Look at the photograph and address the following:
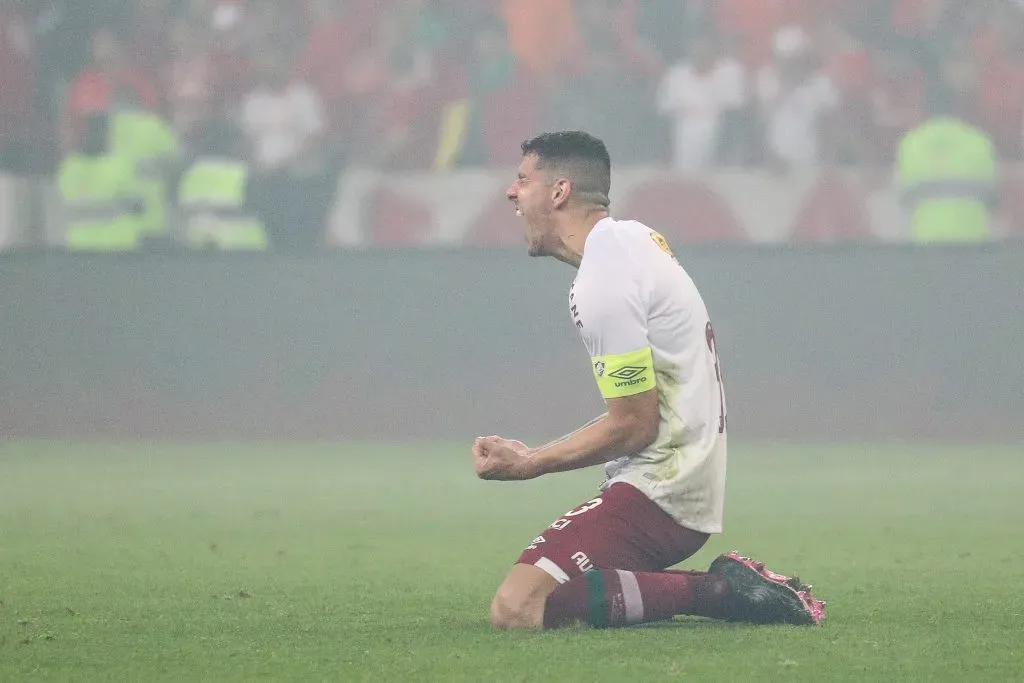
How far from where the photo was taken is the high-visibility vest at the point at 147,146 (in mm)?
14727

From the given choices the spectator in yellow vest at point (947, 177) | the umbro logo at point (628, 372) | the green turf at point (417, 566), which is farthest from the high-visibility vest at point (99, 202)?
the umbro logo at point (628, 372)

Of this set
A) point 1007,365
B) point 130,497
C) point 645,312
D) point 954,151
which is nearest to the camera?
point 645,312

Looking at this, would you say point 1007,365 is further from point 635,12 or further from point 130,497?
point 130,497

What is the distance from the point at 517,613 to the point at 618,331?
0.78 meters

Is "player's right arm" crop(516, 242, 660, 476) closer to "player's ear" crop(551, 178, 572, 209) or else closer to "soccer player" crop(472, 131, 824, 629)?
"soccer player" crop(472, 131, 824, 629)

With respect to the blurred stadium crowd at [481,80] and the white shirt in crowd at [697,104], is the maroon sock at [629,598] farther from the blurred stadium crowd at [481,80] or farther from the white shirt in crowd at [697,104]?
the white shirt in crowd at [697,104]

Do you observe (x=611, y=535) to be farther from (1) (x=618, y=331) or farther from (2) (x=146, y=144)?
(2) (x=146, y=144)

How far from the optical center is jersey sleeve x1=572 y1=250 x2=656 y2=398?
4410mm

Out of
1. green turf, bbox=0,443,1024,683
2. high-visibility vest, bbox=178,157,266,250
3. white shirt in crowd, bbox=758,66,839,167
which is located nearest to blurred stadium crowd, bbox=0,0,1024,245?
white shirt in crowd, bbox=758,66,839,167

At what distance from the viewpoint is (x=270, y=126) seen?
15227 mm

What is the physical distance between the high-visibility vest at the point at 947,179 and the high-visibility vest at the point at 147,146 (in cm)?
639

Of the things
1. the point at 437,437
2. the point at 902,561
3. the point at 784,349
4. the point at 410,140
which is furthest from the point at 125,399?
the point at 902,561

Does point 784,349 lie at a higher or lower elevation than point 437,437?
higher

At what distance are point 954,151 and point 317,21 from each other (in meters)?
5.80
